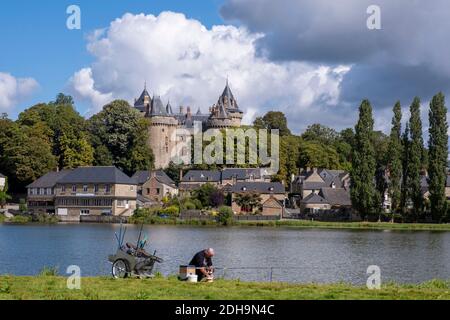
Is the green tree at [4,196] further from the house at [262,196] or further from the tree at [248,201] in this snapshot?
the tree at [248,201]

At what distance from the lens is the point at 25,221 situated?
78.5 meters

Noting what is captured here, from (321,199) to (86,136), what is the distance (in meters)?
33.9

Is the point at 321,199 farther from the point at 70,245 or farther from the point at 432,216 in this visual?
the point at 70,245

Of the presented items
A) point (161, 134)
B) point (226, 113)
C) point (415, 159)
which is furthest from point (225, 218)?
point (226, 113)

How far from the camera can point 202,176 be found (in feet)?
325

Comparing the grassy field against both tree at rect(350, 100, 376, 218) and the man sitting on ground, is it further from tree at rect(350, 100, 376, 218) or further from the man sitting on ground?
tree at rect(350, 100, 376, 218)

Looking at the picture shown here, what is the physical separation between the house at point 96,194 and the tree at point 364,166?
90.2 ft

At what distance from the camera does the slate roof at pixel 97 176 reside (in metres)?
84.4

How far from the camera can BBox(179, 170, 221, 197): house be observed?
98188 mm

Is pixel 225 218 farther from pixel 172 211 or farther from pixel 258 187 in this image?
pixel 258 187
